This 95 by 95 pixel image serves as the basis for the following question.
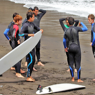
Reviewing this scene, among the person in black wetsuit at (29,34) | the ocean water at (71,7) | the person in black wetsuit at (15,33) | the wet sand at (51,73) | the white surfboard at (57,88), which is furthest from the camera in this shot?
the ocean water at (71,7)

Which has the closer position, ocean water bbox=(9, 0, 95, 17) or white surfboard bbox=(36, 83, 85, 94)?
white surfboard bbox=(36, 83, 85, 94)

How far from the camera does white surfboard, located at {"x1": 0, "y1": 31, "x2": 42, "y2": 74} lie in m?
4.21

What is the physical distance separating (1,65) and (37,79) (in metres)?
1.12

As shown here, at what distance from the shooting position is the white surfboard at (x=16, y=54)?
166 inches

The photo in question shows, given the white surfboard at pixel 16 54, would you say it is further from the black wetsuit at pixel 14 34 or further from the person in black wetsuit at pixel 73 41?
the person in black wetsuit at pixel 73 41

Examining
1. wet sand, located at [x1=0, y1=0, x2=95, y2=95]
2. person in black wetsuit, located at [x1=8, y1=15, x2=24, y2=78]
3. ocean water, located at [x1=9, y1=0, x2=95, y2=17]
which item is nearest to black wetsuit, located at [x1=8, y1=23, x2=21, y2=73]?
person in black wetsuit, located at [x1=8, y1=15, x2=24, y2=78]

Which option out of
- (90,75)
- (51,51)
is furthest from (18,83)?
(51,51)

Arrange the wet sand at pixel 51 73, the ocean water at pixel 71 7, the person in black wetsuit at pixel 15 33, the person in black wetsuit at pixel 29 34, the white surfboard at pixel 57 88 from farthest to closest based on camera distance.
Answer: the ocean water at pixel 71 7, the person in black wetsuit at pixel 15 33, the person in black wetsuit at pixel 29 34, the wet sand at pixel 51 73, the white surfboard at pixel 57 88

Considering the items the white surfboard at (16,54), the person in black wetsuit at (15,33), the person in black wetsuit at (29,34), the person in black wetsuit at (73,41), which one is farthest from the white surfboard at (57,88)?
the person in black wetsuit at (15,33)

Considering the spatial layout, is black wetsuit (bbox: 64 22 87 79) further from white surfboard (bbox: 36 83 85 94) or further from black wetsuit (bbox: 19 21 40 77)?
black wetsuit (bbox: 19 21 40 77)

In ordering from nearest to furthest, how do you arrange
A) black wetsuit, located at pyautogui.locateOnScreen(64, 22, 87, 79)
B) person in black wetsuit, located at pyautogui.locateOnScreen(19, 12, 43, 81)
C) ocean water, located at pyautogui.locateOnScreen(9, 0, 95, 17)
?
A: black wetsuit, located at pyautogui.locateOnScreen(64, 22, 87, 79)
person in black wetsuit, located at pyautogui.locateOnScreen(19, 12, 43, 81)
ocean water, located at pyautogui.locateOnScreen(9, 0, 95, 17)

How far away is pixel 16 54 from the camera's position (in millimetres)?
4473

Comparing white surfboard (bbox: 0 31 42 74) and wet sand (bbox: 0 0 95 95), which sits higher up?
white surfboard (bbox: 0 31 42 74)

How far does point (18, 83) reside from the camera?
14.8 feet
